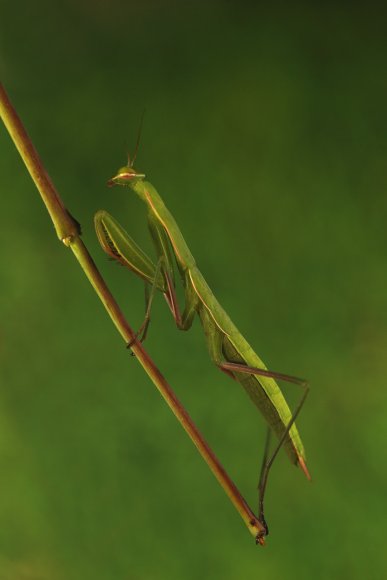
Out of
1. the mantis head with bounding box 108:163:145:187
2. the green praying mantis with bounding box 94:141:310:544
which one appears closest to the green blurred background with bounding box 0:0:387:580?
the green praying mantis with bounding box 94:141:310:544

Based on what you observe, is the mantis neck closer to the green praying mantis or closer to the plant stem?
the green praying mantis

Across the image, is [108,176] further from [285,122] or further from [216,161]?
[285,122]

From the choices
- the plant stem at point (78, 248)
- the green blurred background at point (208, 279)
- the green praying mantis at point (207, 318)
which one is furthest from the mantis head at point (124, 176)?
the green blurred background at point (208, 279)

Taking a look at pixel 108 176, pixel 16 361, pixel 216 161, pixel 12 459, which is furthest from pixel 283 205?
pixel 12 459

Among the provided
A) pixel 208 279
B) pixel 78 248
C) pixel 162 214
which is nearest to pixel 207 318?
pixel 162 214

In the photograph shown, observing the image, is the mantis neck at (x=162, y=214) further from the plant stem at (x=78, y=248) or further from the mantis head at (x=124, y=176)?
the plant stem at (x=78, y=248)
